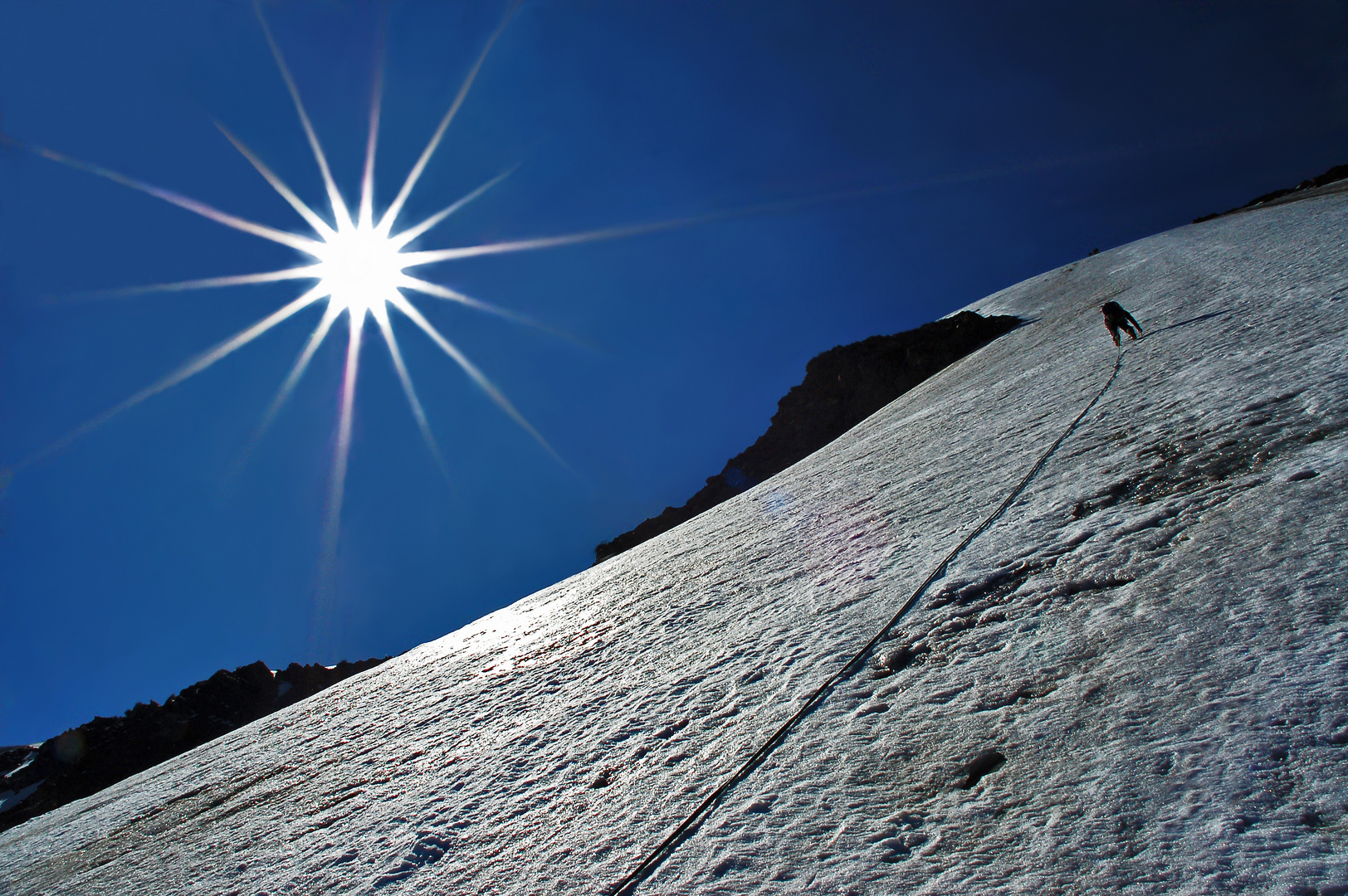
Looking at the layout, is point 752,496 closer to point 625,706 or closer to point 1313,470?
point 625,706

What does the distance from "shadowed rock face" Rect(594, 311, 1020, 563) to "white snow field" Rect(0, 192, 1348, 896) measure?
53.7 feet

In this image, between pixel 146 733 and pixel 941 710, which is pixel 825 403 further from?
pixel 146 733

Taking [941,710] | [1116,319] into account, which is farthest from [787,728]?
[1116,319]

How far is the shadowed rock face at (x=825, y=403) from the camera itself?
22.0 m

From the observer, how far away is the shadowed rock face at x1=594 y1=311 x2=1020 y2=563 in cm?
2202

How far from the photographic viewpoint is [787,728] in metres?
2.27

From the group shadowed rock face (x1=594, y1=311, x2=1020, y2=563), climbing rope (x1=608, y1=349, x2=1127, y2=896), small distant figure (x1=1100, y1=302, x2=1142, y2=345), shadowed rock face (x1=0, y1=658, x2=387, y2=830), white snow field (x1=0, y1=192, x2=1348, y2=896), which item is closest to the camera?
white snow field (x1=0, y1=192, x2=1348, y2=896)

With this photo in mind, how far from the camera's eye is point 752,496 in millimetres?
8992

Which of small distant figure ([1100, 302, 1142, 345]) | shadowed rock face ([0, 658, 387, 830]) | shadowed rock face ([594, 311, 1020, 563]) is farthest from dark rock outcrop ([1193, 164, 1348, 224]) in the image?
shadowed rock face ([0, 658, 387, 830])

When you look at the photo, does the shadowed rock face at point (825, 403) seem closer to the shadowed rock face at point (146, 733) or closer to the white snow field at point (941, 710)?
the white snow field at point (941, 710)

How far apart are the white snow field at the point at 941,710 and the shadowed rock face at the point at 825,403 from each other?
16.4m

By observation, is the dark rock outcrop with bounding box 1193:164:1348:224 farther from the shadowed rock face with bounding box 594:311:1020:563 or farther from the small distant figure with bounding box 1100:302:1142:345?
the small distant figure with bounding box 1100:302:1142:345

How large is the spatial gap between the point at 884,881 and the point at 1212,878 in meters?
0.62

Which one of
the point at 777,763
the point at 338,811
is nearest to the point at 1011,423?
the point at 777,763
